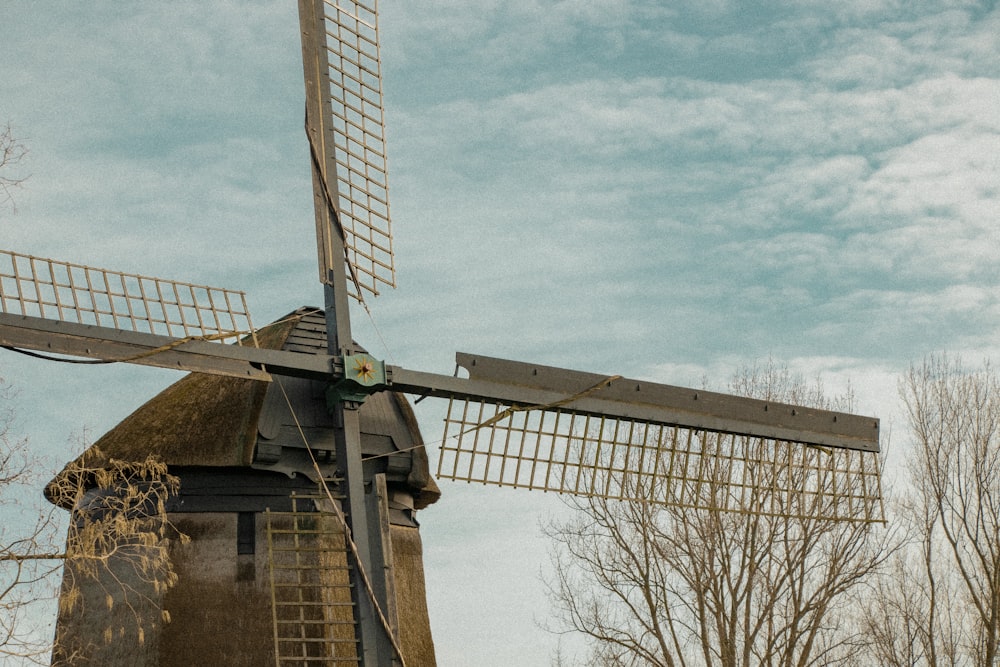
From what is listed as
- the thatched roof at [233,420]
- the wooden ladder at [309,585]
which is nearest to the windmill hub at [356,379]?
the thatched roof at [233,420]

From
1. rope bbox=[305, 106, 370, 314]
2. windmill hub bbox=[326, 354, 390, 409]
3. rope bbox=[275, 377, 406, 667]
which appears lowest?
rope bbox=[275, 377, 406, 667]

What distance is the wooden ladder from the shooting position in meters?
8.91

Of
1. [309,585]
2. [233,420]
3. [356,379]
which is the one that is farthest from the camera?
[233,420]

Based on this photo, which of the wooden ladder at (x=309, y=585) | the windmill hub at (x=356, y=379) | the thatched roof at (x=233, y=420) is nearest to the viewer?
the wooden ladder at (x=309, y=585)

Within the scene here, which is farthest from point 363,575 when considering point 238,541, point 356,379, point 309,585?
point 356,379

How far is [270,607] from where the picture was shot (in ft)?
30.2

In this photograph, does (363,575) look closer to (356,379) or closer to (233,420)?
(356,379)

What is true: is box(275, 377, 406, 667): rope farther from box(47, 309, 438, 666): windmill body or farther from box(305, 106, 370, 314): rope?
box(305, 106, 370, 314): rope

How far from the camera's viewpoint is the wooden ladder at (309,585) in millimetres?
8906

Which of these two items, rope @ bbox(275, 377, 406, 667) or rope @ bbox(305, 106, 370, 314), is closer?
rope @ bbox(275, 377, 406, 667)

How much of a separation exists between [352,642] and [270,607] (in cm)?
74

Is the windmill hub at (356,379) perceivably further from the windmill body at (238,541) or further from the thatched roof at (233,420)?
the thatched roof at (233,420)

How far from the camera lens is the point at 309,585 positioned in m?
8.88

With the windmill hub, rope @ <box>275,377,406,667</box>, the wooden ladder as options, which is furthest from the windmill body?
the windmill hub
